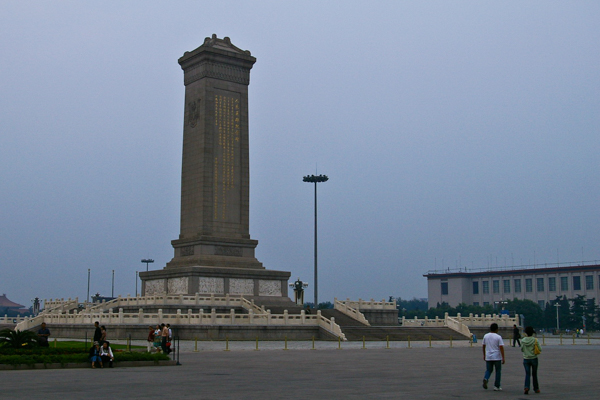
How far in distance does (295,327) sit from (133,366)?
63.2 ft

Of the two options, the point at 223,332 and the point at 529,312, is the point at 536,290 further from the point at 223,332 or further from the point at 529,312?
the point at 223,332

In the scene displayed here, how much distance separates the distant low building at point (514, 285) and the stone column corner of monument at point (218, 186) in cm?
7357

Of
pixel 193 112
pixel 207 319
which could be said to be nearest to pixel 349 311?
pixel 207 319

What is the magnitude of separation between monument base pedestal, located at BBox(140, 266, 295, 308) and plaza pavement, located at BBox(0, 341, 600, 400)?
24468mm

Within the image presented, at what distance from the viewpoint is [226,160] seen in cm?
5675

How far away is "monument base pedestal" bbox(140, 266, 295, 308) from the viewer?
174 feet

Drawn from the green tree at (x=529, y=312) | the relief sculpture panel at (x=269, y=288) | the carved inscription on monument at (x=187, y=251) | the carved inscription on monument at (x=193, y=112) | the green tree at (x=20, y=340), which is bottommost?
the green tree at (x=529, y=312)

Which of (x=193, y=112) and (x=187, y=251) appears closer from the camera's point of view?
(x=187, y=251)

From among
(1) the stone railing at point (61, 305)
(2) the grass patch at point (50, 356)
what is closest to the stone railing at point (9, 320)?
(1) the stone railing at point (61, 305)

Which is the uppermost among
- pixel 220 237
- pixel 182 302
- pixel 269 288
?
pixel 220 237

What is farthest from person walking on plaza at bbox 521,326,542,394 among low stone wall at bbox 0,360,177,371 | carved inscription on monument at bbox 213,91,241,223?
carved inscription on monument at bbox 213,91,241,223

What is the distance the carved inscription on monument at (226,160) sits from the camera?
2218 inches

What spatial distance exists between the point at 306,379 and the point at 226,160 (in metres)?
38.6

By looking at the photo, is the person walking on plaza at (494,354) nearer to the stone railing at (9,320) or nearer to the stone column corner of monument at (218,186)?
the stone column corner of monument at (218,186)
